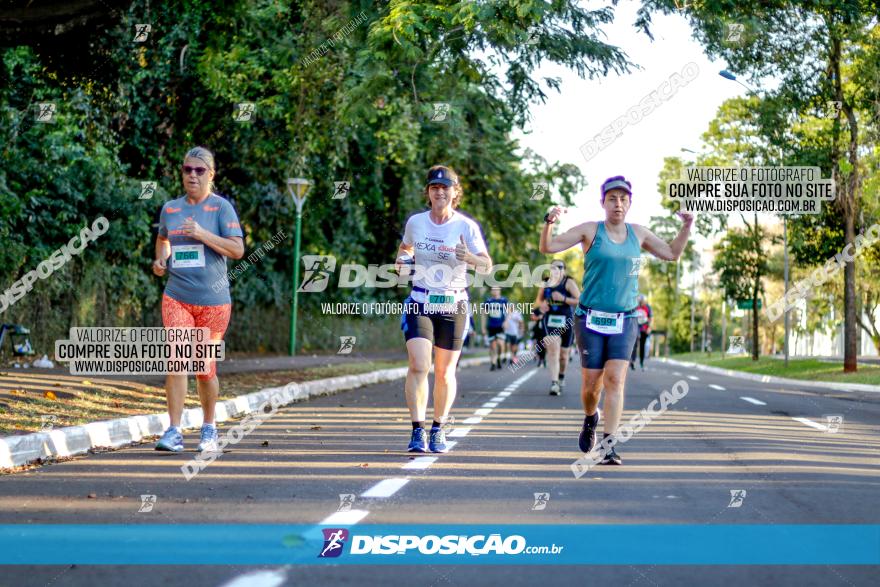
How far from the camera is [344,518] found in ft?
20.9

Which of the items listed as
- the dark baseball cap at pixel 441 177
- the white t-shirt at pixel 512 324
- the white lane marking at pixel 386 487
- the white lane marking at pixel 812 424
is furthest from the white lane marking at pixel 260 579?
the white t-shirt at pixel 512 324

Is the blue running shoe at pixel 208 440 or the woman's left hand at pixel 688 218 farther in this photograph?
the blue running shoe at pixel 208 440

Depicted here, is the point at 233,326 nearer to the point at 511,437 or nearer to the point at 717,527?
the point at 511,437

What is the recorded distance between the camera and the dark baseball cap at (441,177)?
31.1 feet

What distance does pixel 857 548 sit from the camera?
18.9ft

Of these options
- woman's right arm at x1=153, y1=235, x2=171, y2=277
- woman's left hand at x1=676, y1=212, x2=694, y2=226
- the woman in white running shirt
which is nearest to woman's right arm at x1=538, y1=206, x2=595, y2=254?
the woman in white running shirt

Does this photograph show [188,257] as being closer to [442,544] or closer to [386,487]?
[386,487]

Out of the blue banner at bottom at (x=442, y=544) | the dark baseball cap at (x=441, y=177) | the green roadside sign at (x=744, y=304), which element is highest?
the dark baseball cap at (x=441, y=177)

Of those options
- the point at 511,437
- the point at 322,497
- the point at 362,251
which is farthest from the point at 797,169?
the point at 322,497

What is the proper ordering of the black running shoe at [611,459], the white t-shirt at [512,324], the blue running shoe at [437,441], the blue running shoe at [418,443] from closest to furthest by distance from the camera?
1. the black running shoe at [611,459]
2. the blue running shoe at [418,443]
3. the blue running shoe at [437,441]
4. the white t-shirt at [512,324]

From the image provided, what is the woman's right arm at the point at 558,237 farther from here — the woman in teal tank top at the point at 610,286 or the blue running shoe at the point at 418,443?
the blue running shoe at the point at 418,443

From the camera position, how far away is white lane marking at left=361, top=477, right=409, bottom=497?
23.8 feet

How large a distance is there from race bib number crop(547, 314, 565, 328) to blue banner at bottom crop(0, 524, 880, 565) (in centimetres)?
1255

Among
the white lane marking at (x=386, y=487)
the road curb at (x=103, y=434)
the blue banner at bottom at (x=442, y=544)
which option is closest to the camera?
the blue banner at bottom at (x=442, y=544)
